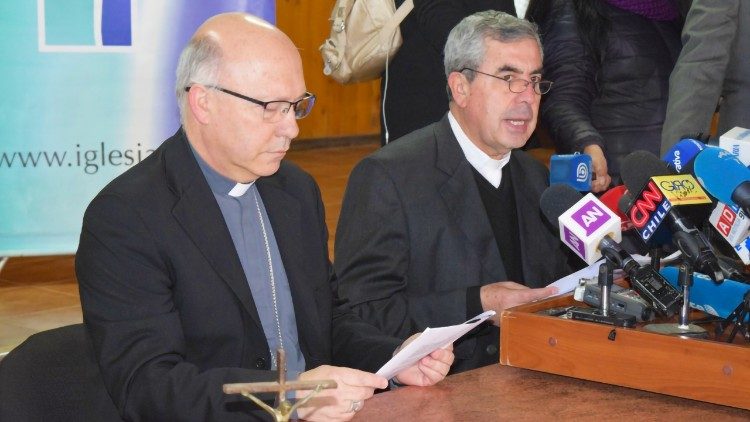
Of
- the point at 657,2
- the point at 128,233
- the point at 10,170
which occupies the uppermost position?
the point at 657,2

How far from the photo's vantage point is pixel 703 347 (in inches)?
81.2

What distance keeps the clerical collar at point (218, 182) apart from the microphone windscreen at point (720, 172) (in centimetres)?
92

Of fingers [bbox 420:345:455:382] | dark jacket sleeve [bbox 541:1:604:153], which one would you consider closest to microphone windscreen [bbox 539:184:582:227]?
fingers [bbox 420:345:455:382]

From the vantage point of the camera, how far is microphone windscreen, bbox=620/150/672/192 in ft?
7.45

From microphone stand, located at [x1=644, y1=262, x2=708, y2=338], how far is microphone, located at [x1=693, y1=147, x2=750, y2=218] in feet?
0.52

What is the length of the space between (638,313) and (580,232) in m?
0.19

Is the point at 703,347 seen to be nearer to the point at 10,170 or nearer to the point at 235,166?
the point at 235,166

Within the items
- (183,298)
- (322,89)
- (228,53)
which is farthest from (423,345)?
(322,89)

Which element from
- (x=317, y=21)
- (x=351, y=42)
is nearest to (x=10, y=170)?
(x=351, y=42)

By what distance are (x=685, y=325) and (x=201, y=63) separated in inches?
41.9

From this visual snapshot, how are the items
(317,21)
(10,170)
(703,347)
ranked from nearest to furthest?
(703,347)
(10,170)
(317,21)

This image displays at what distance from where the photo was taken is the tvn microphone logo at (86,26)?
4723mm

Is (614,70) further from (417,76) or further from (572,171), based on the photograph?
(572,171)

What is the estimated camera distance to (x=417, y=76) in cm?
421
